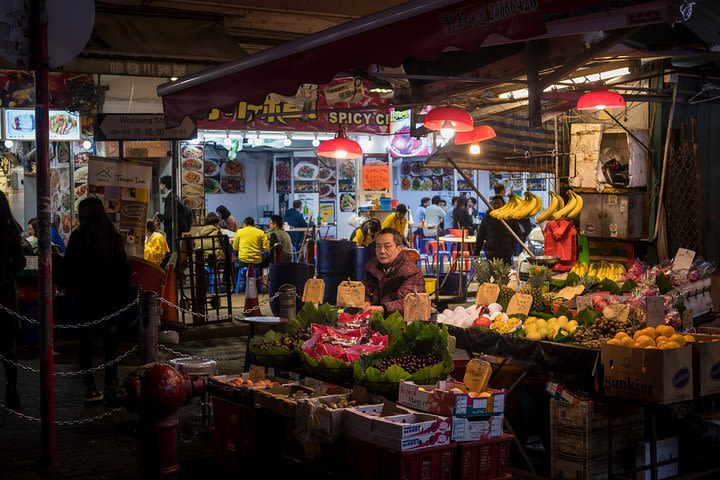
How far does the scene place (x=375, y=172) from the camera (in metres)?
23.0

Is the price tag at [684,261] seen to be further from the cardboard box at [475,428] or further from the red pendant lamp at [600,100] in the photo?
the cardboard box at [475,428]

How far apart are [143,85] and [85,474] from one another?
40.2 ft

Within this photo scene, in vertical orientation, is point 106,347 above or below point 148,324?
below

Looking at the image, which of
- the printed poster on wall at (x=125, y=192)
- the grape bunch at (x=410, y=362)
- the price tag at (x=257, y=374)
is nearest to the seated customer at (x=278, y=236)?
the printed poster on wall at (x=125, y=192)

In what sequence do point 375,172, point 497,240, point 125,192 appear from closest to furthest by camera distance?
point 125,192 → point 497,240 → point 375,172

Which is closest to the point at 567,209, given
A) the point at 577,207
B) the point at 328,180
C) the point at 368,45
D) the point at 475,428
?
the point at 577,207

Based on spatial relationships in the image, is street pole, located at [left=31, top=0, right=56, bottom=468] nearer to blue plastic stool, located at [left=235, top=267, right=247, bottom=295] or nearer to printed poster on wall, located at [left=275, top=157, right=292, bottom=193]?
blue plastic stool, located at [left=235, top=267, right=247, bottom=295]

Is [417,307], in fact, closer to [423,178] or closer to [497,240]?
[497,240]

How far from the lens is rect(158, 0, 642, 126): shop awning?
195 inches

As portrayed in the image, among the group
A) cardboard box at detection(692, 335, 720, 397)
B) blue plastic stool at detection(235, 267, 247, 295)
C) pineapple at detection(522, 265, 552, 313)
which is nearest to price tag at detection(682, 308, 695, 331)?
cardboard box at detection(692, 335, 720, 397)

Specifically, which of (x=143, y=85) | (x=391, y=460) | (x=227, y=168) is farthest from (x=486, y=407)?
(x=227, y=168)

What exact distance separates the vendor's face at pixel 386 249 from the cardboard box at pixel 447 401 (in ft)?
9.46

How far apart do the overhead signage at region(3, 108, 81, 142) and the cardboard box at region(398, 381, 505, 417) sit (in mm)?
13004

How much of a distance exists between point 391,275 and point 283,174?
2050cm
